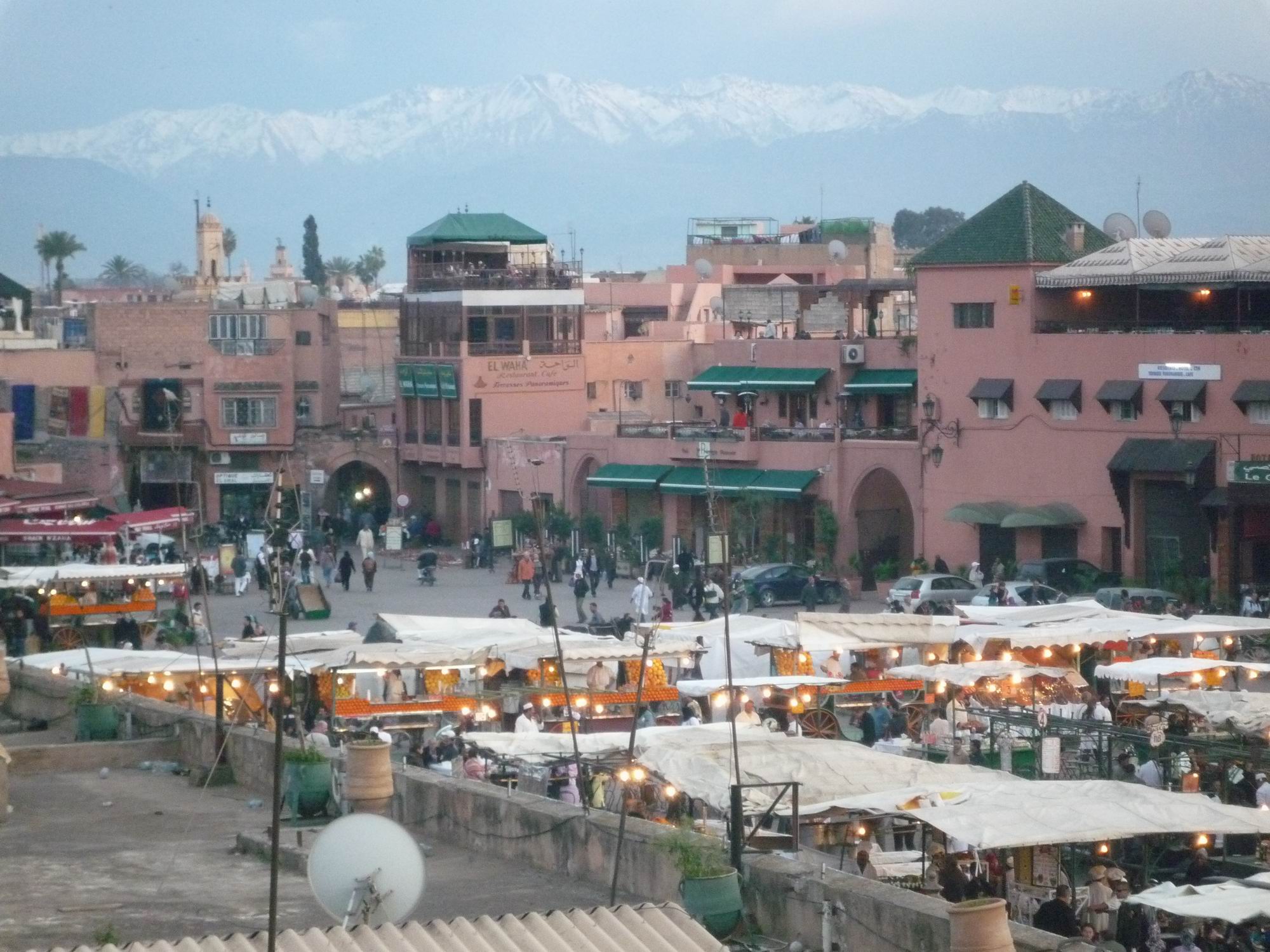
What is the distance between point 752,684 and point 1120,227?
95.1ft

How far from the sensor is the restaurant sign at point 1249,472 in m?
39.8

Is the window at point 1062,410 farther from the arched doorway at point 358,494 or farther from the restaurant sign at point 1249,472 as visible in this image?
the arched doorway at point 358,494

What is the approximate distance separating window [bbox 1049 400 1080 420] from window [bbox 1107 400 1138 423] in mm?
897

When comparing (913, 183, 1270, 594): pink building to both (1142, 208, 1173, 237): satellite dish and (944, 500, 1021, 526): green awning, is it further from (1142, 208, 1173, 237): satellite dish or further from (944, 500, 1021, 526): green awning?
(1142, 208, 1173, 237): satellite dish

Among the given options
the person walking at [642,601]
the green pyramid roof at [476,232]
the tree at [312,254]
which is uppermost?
the tree at [312,254]

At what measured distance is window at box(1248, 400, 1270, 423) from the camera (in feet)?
133

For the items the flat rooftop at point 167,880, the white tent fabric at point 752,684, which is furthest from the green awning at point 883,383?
the flat rooftop at point 167,880

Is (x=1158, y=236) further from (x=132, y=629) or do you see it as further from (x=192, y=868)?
(x=192, y=868)

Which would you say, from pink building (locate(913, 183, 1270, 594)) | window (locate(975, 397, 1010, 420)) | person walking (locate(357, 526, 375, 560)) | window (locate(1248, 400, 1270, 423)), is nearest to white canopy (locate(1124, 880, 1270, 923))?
pink building (locate(913, 183, 1270, 594))

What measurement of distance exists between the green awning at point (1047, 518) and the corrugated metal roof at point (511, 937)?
34696 mm

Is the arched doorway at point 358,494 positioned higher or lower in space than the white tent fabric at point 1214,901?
higher

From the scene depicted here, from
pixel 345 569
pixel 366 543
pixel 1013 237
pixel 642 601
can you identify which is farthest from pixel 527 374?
pixel 642 601

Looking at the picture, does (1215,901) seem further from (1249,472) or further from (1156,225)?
(1156,225)

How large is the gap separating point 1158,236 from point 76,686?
31318 millimetres
